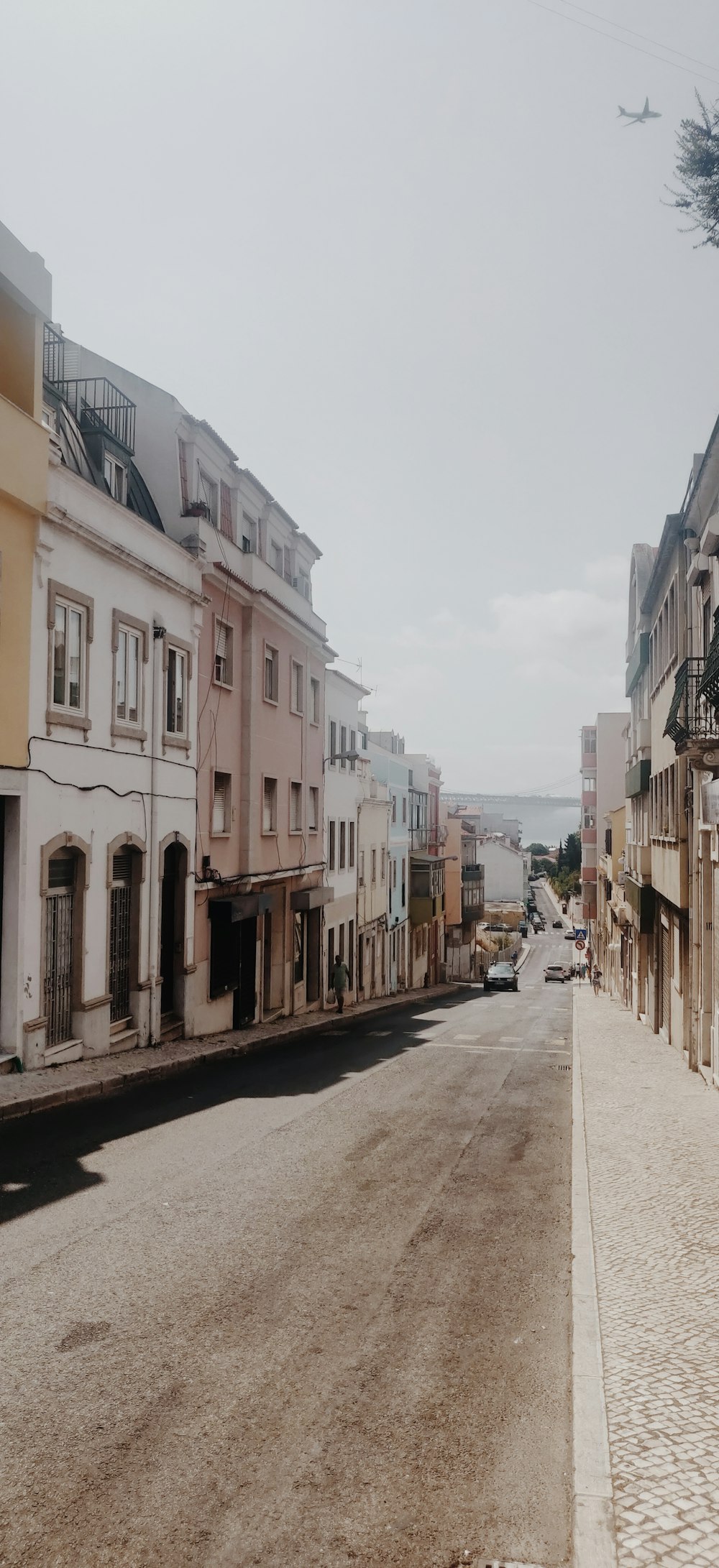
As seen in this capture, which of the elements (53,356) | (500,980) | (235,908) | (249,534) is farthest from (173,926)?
(500,980)

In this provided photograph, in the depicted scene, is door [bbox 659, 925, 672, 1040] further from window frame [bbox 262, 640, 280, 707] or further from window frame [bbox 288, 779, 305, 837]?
window frame [bbox 262, 640, 280, 707]

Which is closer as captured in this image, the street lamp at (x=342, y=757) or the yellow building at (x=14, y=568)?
the yellow building at (x=14, y=568)

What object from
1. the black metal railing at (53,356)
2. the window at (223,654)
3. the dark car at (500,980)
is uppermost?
the black metal railing at (53,356)

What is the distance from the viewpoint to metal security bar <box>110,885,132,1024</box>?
16.7 m

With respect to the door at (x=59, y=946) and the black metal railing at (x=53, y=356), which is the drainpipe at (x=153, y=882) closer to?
the door at (x=59, y=946)

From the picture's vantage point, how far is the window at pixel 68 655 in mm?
14562

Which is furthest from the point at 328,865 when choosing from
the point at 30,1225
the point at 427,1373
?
the point at 427,1373

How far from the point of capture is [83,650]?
50.6 feet

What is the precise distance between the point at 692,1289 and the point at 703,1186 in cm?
277

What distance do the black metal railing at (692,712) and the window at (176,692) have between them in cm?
880

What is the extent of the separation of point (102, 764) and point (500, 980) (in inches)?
1636

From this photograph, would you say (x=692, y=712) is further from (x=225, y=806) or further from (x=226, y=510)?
(x=226, y=510)

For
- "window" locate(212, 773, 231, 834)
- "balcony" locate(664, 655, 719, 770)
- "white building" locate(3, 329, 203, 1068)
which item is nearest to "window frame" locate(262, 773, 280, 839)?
"window" locate(212, 773, 231, 834)

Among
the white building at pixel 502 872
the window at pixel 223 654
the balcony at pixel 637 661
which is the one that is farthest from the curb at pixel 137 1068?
the white building at pixel 502 872
